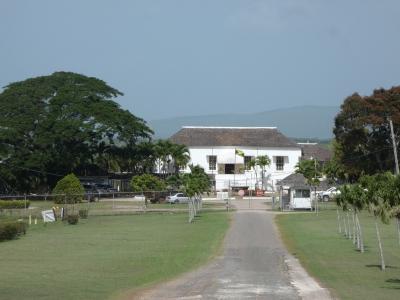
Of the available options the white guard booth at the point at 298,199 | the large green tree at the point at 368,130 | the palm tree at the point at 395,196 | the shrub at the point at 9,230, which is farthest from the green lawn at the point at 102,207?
the palm tree at the point at 395,196

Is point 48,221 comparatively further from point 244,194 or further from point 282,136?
point 282,136

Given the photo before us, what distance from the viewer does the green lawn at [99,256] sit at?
2069cm

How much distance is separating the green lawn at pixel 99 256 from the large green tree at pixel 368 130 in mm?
22032

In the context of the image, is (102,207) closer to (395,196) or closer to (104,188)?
(104,188)

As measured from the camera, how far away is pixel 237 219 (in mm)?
60000

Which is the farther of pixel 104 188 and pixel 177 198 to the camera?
pixel 104 188

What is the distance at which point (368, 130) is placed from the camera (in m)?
73.9

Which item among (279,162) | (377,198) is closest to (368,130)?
(279,162)

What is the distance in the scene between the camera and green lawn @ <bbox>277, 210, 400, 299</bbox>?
66.0ft

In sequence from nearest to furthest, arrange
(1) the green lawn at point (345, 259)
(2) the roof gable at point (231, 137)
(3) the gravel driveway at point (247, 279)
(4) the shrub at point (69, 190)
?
(3) the gravel driveway at point (247, 279), (1) the green lawn at point (345, 259), (4) the shrub at point (69, 190), (2) the roof gable at point (231, 137)

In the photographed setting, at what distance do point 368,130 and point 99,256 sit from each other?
157 ft

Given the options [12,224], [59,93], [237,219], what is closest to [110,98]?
[59,93]

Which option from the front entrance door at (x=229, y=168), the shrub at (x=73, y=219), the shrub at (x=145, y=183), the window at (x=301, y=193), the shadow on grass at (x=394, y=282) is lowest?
the shadow on grass at (x=394, y=282)

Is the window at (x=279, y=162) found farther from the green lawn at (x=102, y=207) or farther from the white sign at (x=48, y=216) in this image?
the white sign at (x=48, y=216)
